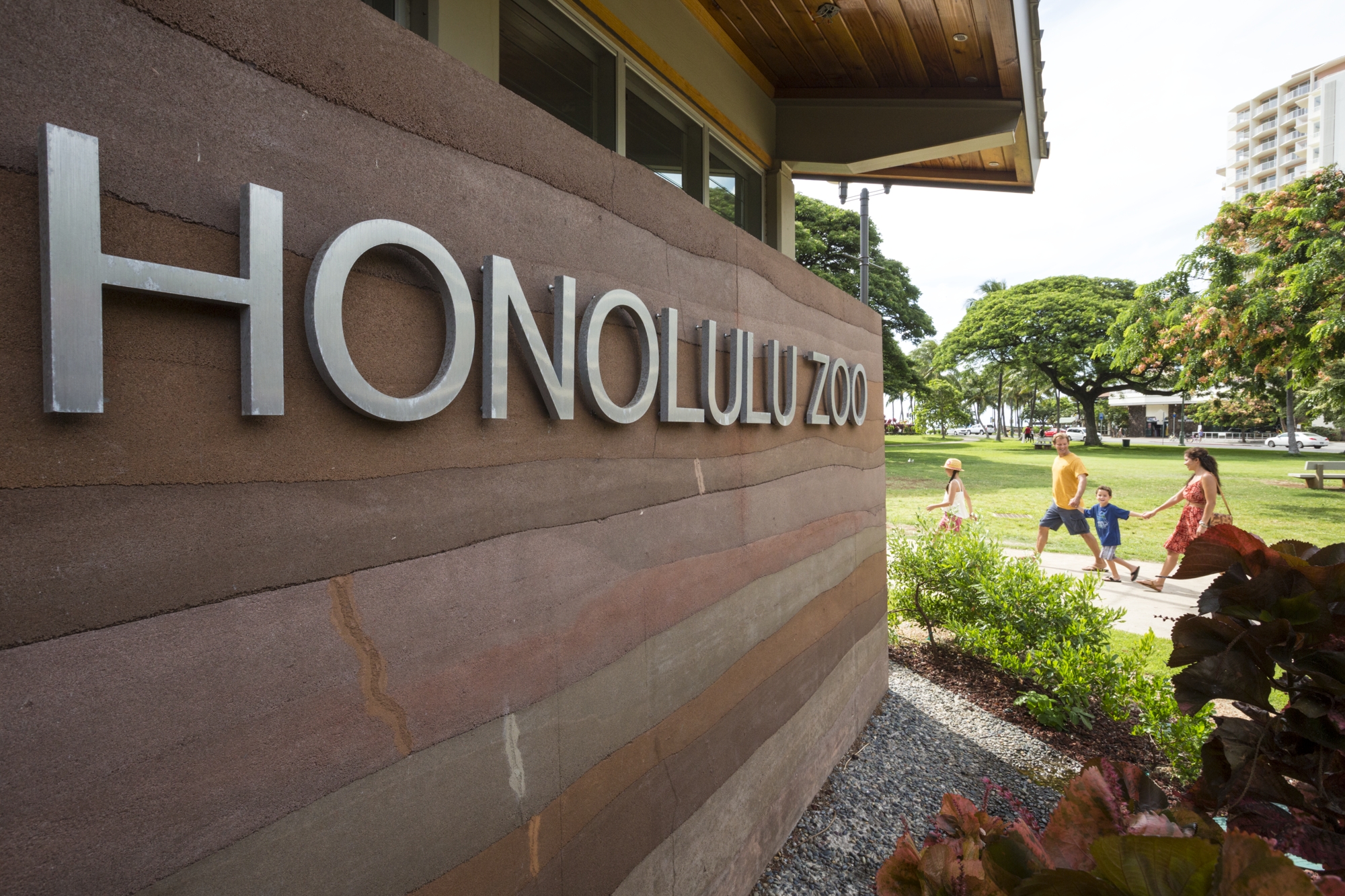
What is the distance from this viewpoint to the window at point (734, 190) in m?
5.38

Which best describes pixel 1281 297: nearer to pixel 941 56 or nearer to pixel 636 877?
pixel 941 56

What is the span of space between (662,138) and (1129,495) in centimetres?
1687

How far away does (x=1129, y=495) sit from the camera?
656 inches

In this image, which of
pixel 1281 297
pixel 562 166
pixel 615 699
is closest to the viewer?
pixel 562 166

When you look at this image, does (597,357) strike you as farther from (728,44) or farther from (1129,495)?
(1129,495)

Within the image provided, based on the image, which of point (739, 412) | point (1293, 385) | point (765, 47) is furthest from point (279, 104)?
point (1293, 385)

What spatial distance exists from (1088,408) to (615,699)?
4537cm

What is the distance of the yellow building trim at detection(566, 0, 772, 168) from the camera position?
3691 millimetres

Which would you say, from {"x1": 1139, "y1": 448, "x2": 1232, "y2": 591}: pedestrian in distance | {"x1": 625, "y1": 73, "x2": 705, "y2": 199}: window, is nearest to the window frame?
{"x1": 625, "y1": 73, "x2": 705, "y2": 199}: window

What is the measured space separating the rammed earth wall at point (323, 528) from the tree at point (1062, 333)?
4266 cm

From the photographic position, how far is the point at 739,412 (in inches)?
107

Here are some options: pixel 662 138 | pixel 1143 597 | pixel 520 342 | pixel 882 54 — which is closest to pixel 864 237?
pixel 1143 597

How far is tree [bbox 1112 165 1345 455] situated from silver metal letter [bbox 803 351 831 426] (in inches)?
446

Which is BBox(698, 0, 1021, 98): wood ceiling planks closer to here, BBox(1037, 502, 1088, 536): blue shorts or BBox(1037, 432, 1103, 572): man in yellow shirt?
BBox(1037, 432, 1103, 572): man in yellow shirt
